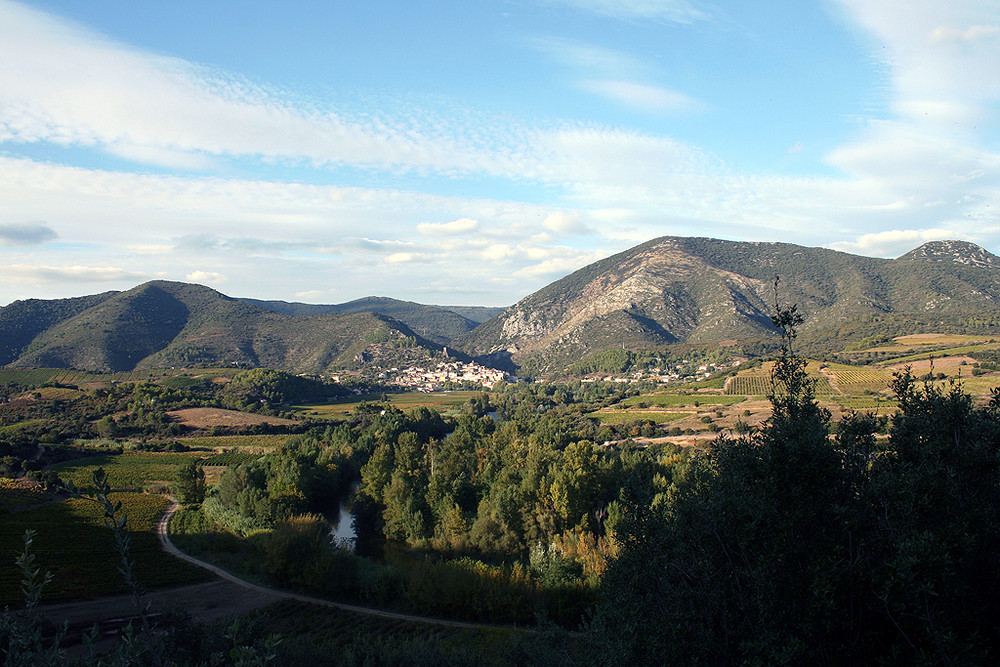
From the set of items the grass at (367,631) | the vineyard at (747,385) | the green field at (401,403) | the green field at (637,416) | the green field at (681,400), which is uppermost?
the vineyard at (747,385)

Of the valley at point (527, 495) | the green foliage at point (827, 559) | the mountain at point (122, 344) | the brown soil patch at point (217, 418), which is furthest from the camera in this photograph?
the mountain at point (122, 344)

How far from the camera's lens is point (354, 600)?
3394cm

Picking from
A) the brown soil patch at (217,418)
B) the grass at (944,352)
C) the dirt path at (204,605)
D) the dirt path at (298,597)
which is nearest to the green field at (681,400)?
the grass at (944,352)

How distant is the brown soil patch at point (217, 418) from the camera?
9138 cm

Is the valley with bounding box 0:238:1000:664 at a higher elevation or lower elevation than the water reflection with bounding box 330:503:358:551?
higher

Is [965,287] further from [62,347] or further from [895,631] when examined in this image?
[62,347]

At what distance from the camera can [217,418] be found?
94625 millimetres

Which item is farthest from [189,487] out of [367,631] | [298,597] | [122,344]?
[122,344]

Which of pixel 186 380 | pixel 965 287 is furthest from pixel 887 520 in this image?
pixel 965 287

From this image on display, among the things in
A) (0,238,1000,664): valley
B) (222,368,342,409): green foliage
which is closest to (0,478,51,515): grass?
(0,238,1000,664): valley

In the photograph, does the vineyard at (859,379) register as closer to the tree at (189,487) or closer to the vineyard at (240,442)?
the tree at (189,487)

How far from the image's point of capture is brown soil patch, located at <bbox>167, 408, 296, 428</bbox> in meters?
91.4

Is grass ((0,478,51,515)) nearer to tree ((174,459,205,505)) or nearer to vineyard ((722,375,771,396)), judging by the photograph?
tree ((174,459,205,505))

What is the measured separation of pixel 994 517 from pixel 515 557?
1186 inches
